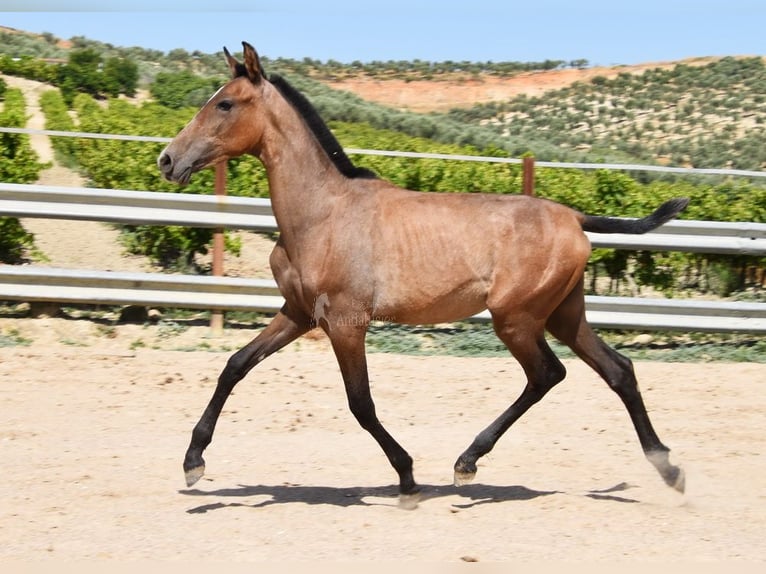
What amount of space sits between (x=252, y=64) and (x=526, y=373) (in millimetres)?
2256

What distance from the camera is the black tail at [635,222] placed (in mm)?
6176

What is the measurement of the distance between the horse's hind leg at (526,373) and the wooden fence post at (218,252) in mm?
4265

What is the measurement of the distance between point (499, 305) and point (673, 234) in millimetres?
4841

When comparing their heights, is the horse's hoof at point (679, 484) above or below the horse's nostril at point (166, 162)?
below

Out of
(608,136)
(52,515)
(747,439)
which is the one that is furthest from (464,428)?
(608,136)

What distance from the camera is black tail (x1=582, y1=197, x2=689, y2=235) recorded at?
20.3 feet

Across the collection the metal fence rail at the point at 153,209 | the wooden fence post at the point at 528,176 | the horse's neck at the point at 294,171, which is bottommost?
Answer: the metal fence rail at the point at 153,209

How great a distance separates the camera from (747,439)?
7.49 m

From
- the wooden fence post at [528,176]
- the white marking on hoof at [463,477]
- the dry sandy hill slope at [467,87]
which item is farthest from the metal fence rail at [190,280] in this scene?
the dry sandy hill slope at [467,87]

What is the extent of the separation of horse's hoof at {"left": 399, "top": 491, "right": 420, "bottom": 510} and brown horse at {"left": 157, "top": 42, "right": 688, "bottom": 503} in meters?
0.01

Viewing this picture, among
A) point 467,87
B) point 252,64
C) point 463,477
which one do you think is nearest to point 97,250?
point 252,64

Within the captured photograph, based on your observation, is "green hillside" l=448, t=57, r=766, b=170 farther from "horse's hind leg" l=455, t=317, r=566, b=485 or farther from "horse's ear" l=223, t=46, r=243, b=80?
"horse's ear" l=223, t=46, r=243, b=80

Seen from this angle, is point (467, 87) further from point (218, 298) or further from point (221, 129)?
point (221, 129)

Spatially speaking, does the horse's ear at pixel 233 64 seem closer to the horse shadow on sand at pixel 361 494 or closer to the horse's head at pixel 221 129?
the horse's head at pixel 221 129
